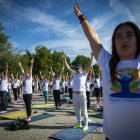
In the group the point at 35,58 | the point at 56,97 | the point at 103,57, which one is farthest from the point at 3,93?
the point at 35,58

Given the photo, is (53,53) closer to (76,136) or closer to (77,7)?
(76,136)

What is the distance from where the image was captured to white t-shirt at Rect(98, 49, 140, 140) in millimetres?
2068

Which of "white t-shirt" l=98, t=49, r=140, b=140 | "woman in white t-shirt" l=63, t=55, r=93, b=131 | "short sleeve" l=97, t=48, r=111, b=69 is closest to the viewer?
"white t-shirt" l=98, t=49, r=140, b=140

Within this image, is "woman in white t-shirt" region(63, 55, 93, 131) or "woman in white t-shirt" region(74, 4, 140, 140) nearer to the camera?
"woman in white t-shirt" region(74, 4, 140, 140)

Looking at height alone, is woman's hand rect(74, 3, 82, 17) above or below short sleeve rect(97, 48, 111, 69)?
above

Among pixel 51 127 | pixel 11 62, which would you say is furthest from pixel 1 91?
pixel 11 62

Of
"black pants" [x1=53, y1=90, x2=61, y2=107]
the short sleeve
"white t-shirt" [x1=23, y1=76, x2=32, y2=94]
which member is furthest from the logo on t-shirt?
"black pants" [x1=53, y1=90, x2=61, y2=107]

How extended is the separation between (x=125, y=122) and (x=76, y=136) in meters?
5.50

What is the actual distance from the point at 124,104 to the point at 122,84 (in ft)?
0.62

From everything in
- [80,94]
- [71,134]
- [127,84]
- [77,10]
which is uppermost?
[77,10]

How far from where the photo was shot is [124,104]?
209 centimetres

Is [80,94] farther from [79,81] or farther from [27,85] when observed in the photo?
[27,85]

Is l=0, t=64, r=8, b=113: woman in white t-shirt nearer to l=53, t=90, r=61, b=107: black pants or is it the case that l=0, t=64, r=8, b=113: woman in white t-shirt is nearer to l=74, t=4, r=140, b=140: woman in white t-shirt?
l=53, t=90, r=61, b=107: black pants

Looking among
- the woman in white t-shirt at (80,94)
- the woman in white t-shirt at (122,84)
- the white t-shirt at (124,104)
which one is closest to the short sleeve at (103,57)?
the woman in white t-shirt at (122,84)
